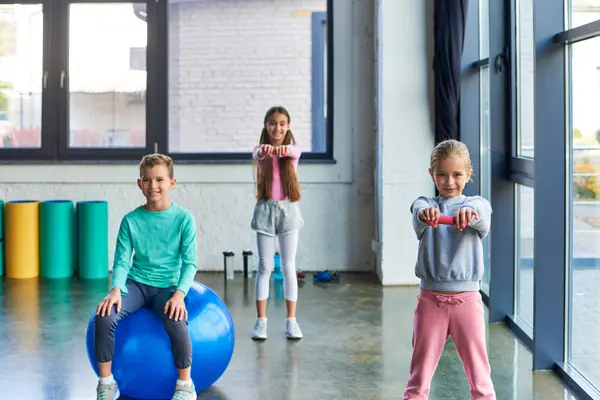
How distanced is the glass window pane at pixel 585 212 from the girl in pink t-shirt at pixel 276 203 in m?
1.51

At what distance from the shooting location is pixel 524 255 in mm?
5246

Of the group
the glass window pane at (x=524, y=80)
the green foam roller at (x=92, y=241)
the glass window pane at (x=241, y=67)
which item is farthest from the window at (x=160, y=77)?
the glass window pane at (x=524, y=80)

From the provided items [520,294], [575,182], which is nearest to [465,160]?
[575,182]

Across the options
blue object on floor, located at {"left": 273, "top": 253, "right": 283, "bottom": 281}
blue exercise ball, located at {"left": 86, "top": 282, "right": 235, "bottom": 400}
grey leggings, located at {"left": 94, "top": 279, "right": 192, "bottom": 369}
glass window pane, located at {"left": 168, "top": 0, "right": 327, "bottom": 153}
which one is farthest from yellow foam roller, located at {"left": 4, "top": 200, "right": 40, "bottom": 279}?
grey leggings, located at {"left": 94, "top": 279, "right": 192, "bottom": 369}

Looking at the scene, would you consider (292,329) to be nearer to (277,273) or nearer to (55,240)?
(277,273)

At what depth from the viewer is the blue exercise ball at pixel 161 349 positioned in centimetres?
366

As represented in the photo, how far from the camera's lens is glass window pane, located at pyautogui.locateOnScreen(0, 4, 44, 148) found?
7.56 metres

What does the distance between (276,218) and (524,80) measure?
1.65m

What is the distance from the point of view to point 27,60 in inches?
298

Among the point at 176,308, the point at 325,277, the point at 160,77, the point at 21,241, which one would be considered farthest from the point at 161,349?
the point at 160,77

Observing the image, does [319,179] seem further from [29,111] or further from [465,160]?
[465,160]

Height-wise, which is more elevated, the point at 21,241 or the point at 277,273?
the point at 21,241

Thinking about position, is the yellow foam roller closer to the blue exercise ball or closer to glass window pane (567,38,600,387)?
the blue exercise ball

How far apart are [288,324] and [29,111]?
3695 mm
